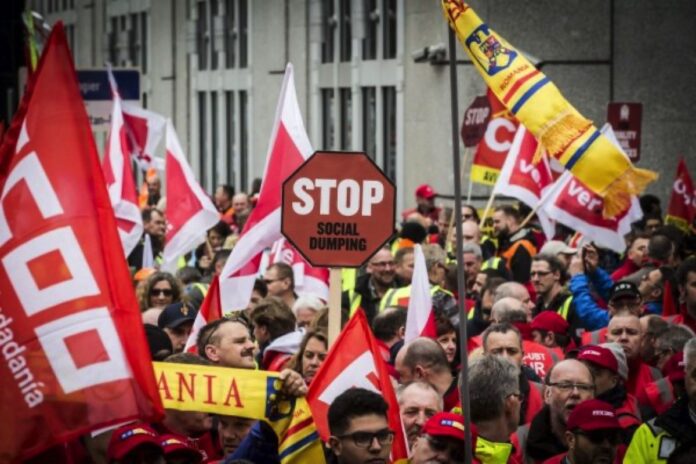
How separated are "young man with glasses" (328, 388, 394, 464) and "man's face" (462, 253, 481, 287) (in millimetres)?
8030

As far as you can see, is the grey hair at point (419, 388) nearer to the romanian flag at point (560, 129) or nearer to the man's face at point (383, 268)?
the romanian flag at point (560, 129)

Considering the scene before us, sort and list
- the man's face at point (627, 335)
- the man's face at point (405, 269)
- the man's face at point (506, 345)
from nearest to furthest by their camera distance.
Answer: the man's face at point (506, 345), the man's face at point (627, 335), the man's face at point (405, 269)

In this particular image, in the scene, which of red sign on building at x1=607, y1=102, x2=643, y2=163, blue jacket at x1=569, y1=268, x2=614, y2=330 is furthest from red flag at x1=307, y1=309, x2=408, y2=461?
red sign on building at x1=607, y1=102, x2=643, y2=163

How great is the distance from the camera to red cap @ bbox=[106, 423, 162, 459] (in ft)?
22.3

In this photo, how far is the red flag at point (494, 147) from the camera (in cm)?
1881

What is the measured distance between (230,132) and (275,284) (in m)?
23.3

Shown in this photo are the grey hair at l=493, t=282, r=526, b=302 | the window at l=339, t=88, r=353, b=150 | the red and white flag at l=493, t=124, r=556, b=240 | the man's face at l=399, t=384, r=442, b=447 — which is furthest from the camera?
the window at l=339, t=88, r=353, b=150

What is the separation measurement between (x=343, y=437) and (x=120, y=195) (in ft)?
26.7

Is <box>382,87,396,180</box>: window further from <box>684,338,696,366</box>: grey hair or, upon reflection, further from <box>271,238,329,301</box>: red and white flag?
<box>684,338,696,366</box>: grey hair

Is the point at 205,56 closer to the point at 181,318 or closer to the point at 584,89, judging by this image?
the point at 584,89

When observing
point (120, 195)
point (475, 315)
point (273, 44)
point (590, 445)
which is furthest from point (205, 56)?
point (590, 445)

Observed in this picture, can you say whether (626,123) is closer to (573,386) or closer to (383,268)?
(383,268)

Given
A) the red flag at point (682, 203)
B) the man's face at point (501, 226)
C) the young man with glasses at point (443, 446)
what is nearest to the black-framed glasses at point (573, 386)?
the young man with glasses at point (443, 446)

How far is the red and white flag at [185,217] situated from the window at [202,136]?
22.2m
